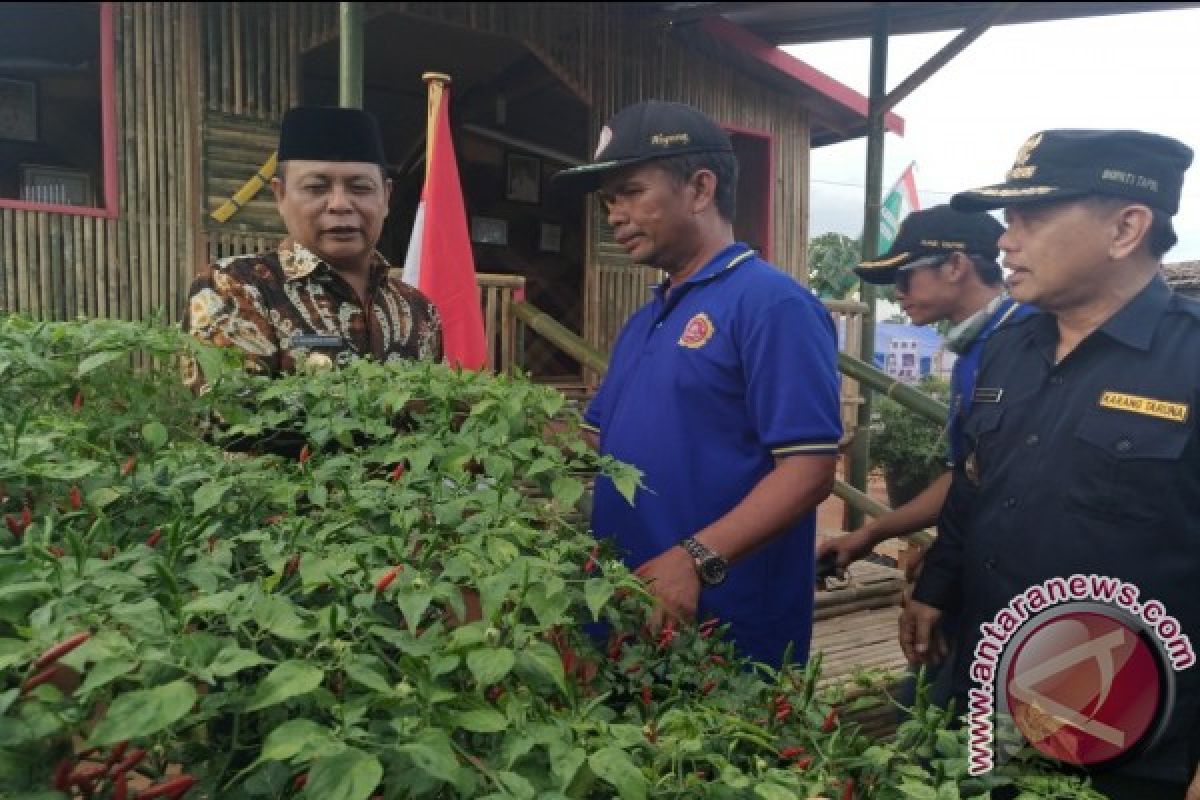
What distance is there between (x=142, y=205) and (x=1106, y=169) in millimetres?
6180

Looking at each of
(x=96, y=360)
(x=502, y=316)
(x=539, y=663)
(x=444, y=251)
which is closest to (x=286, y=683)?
(x=539, y=663)

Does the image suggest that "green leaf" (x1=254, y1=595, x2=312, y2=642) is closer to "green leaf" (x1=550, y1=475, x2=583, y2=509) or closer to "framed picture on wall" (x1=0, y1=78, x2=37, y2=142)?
"green leaf" (x1=550, y1=475, x2=583, y2=509)

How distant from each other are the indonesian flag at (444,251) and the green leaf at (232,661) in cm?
407

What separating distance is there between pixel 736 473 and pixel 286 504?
121 cm

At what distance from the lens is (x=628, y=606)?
1524 millimetres

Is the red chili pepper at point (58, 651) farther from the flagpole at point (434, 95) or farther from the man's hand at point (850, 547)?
the flagpole at point (434, 95)

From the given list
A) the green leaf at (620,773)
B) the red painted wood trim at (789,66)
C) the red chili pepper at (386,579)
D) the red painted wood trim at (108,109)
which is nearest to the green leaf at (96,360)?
the red chili pepper at (386,579)

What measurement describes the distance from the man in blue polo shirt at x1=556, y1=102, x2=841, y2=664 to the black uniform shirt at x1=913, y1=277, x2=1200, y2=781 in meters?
0.44

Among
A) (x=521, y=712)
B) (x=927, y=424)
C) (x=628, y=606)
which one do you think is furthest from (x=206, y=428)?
(x=927, y=424)

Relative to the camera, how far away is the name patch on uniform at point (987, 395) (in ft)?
7.88

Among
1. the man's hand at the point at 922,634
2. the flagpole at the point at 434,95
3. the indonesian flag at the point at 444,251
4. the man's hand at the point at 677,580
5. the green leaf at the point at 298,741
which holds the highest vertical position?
the flagpole at the point at 434,95

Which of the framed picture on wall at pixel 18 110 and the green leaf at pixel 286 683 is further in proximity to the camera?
the framed picture on wall at pixel 18 110

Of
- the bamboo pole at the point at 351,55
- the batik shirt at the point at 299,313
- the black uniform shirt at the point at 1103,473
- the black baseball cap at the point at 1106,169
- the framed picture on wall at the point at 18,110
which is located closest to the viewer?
the black uniform shirt at the point at 1103,473

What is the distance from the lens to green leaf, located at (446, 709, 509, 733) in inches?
37.9
